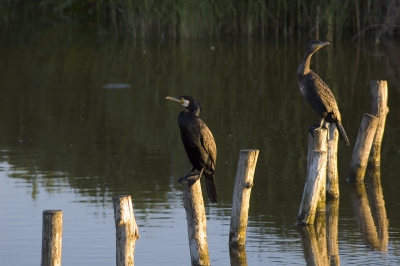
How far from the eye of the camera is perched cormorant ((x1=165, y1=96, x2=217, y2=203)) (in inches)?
264

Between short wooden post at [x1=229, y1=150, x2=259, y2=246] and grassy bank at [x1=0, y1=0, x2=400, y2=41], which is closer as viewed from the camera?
short wooden post at [x1=229, y1=150, x2=259, y2=246]

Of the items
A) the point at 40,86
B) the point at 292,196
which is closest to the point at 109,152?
the point at 292,196

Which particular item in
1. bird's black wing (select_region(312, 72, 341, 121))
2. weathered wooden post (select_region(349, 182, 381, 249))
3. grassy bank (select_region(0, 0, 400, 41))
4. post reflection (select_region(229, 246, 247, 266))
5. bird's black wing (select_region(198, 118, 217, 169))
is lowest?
post reflection (select_region(229, 246, 247, 266))

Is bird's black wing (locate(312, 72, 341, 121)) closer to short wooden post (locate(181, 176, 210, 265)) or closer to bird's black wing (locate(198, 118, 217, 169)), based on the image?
bird's black wing (locate(198, 118, 217, 169))

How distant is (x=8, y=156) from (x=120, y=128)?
1966mm

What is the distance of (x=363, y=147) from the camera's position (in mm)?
8797

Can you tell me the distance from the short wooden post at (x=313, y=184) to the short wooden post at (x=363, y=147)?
1.49m

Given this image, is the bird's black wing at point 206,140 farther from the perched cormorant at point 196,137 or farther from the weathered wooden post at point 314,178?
the weathered wooden post at point 314,178

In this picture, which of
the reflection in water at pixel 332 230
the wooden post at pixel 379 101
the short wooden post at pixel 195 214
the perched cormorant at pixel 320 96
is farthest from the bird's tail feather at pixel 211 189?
the wooden post at pixel 379 101

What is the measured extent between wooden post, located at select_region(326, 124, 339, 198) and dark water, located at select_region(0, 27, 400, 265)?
0.14 m

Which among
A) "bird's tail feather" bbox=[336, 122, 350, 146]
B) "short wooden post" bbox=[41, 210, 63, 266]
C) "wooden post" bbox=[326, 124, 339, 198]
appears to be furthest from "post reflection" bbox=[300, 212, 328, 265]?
"short wooden post" bbox=[41, 210, 63, 266]

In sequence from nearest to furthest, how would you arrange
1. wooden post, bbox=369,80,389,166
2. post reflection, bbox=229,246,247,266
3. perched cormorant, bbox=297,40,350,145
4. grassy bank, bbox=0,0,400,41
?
post reflection, bbox=229,246,247,266 → perched cormorant, bbox=297,40,350,145 → wooden post, bbox=369,80,389,166 → grassy bank, bbox=0,0,400,41

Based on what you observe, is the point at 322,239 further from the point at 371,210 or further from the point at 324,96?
the point at 324,96

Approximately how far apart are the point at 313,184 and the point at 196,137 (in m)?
1.12
